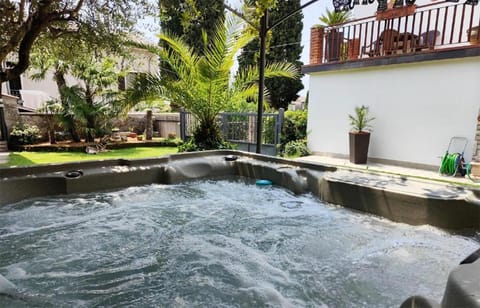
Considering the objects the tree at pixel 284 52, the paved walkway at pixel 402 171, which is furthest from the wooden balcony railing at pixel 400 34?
the tree at pixel 284 52

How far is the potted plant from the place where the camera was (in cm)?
675

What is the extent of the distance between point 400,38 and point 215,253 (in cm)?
684

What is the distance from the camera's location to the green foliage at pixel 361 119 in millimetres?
6863

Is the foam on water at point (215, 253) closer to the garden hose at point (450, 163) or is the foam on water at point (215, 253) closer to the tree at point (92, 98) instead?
the garden hose at point (450, 163)

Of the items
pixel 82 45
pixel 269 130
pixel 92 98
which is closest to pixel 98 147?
pixel 92 98

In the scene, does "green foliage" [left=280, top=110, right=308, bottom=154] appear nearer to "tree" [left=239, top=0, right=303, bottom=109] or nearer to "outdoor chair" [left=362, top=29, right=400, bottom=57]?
"outdoor chair" [left=362, top=29, right=400, bottom=57]

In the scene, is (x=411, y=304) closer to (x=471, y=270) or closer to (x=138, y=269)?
(x=471, y=270)

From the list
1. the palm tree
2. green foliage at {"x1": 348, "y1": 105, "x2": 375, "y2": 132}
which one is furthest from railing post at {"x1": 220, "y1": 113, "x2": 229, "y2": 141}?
green foliage at {"x1": 348, "y1": 105, "x2": 375, "y2": 132}

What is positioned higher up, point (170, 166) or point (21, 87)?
point (21, 87)

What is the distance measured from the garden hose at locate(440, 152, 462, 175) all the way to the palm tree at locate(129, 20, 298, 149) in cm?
356

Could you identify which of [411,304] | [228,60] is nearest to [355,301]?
[411,304]

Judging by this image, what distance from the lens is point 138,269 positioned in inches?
84.7

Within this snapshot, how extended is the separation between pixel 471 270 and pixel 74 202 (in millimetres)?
3759

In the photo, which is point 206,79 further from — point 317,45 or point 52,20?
point 317,45
